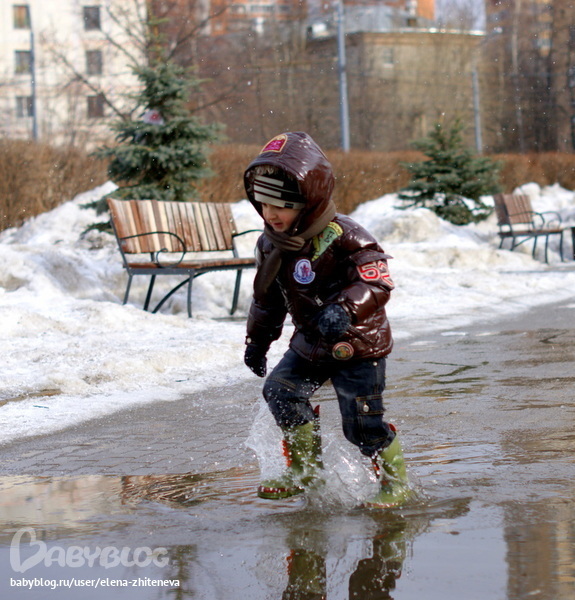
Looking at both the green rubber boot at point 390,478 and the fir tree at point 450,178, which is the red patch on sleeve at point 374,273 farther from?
the fir tree at point 450,178

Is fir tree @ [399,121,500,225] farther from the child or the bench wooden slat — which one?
the child

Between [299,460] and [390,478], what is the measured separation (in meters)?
0.36

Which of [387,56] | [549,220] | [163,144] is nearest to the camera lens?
[163,144]

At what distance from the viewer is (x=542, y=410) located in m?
4.92

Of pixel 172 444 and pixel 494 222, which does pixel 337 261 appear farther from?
pixel 494 222

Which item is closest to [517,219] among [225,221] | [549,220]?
[549,220]

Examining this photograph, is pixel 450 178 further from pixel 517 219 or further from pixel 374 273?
pixel 374 273

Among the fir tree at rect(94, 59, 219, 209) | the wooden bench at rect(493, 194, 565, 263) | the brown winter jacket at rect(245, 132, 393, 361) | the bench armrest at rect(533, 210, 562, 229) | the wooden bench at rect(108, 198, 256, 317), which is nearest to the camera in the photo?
the brown winter jacket at rect(245, 132, 393, 361)

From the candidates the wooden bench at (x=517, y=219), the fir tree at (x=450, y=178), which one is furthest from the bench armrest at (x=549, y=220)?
the fir tree at (x=450, y=178)

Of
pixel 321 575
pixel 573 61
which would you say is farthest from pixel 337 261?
pixel 573 61

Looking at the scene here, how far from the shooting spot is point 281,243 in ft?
11.0

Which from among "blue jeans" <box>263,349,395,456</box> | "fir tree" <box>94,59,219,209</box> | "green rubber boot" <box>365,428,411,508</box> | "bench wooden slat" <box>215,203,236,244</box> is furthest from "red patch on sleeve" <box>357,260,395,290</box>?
"fir tree" <box>94,59,219,209</box>

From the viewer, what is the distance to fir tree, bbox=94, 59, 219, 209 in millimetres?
13969

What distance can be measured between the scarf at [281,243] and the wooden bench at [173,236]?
556cm
